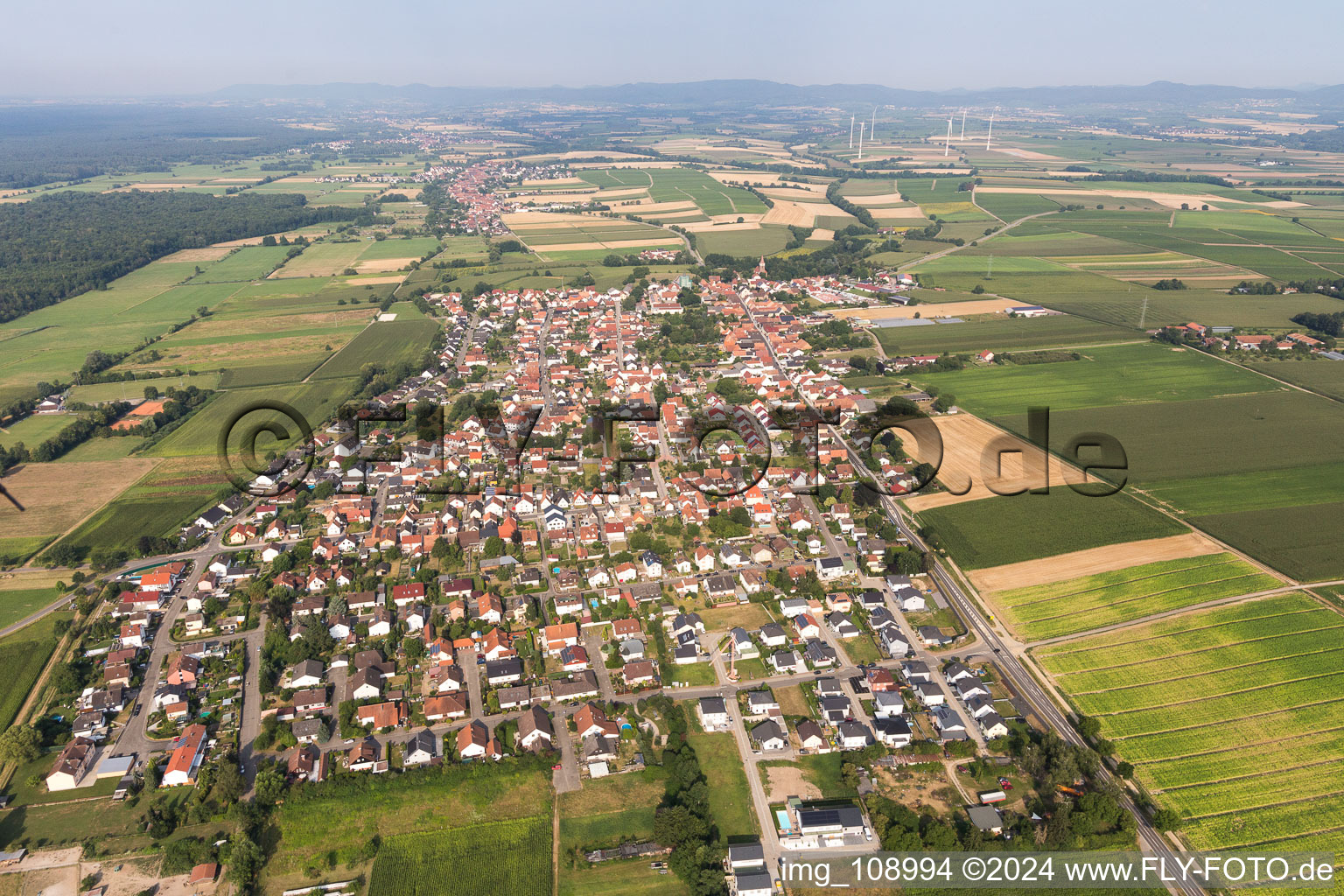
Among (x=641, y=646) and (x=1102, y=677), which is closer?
(x=1102, y=677)

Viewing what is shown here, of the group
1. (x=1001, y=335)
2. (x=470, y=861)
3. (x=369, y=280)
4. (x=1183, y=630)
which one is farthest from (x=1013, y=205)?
(x=470, y=861)

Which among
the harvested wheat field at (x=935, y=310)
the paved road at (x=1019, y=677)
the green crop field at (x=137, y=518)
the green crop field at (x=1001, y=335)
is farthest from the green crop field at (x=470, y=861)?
the harvested wheat field at (x=935, y=310)

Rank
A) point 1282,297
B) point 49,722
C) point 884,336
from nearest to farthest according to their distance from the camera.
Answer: point 49,722 → point 884,336 → point 1282,297

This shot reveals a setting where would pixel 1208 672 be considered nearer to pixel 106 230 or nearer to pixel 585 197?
pixel 106 230

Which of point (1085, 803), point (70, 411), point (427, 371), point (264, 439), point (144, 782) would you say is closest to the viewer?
point (1085, 803)

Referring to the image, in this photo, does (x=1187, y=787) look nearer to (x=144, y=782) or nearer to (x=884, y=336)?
(x=144, y=782)

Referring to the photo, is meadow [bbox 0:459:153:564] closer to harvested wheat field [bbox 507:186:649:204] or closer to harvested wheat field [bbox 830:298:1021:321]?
harvested wheat field [bbox 830:298:1021:321]

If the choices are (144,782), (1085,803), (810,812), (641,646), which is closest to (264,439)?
(144,782)

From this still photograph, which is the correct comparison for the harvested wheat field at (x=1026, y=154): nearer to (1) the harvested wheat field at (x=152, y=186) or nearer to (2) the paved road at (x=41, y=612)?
(1) the harvested wheat field at (x=152, y=186)
